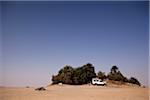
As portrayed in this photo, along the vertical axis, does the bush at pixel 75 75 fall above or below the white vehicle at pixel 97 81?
above

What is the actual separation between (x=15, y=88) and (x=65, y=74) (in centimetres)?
175

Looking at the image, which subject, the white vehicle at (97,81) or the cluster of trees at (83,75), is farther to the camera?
the white vehicle at (97,81)

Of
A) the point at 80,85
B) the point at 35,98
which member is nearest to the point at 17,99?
the point at 35,98

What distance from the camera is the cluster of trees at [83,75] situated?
8.29 meters

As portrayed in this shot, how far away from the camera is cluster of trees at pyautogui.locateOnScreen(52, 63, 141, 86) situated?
8.29 m

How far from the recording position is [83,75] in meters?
8.92

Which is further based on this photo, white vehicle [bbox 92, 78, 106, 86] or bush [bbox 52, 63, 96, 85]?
white vehicle [bbox 92, 78, 106, 86]

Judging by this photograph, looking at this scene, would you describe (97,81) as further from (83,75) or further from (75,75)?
(75,75)

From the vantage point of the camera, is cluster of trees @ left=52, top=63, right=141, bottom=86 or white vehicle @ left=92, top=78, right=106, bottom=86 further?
white vehicle @ left=92, top=78, right=106, bottom=86

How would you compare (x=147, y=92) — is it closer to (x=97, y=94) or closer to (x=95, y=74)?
(x=97, y=94)

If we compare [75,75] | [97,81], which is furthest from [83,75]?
[97,81]

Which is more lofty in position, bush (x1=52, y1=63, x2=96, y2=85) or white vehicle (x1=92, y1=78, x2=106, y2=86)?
bush (x1=52, y1=63, x2=96, y2=85)

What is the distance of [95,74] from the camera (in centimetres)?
860

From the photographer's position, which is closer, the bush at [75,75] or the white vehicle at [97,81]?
the bush at [75,75]
